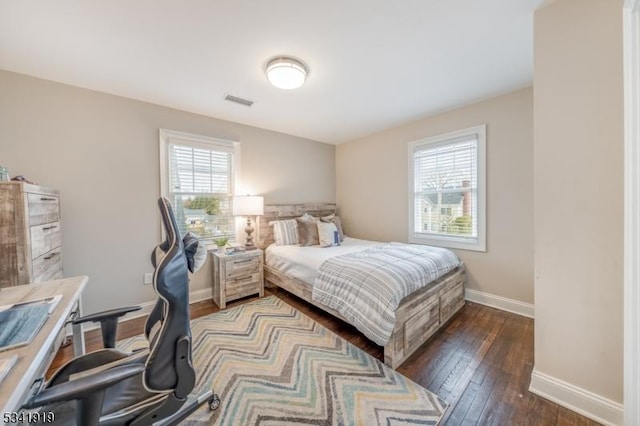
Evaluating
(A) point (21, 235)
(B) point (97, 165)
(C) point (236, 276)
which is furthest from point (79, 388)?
(B) point (97, 165)

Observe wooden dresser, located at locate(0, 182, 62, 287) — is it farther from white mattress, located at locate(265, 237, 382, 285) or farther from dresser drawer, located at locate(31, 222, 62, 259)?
white mattress, located at locate(265, 237, 382, 285)

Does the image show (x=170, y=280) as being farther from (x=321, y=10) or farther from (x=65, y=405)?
(x=321, y=10)

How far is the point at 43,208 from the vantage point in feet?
5.99

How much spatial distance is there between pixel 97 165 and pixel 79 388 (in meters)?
2.54

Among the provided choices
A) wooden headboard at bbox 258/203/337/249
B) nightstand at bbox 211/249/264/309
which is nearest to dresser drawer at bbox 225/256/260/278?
nightstand at bbox 211/249/264/309

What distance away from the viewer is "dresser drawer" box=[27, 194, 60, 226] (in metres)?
1.67

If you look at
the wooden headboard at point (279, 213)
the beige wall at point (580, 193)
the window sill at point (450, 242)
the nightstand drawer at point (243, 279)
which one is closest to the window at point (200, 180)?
the wooden headboard at point (279, 213)

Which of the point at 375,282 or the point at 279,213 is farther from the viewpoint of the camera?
the point at 279,213

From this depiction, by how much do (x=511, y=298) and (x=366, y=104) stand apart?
2817 millimetres

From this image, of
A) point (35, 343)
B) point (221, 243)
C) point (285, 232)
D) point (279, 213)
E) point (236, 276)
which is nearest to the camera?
point (35, 343)

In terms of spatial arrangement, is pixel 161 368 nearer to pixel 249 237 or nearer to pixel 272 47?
pixel 272 47

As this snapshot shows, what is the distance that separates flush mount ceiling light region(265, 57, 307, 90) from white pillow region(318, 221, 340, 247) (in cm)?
193

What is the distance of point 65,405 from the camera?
3.02ft

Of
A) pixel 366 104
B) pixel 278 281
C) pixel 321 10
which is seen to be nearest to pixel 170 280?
pixel 321 10
